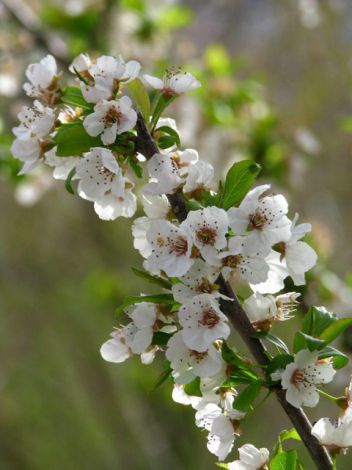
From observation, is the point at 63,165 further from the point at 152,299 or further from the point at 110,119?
the point at 152,299

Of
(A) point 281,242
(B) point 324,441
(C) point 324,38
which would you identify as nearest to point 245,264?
(A) point 281,242

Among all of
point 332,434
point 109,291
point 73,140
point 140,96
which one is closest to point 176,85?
point 140,96

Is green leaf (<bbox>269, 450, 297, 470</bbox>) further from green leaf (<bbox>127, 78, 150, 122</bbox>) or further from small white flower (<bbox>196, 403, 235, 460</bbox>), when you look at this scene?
green leaf (<bbox>127, 78, 150, 122</bbox>)

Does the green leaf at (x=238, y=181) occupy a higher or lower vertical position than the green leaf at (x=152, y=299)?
higher

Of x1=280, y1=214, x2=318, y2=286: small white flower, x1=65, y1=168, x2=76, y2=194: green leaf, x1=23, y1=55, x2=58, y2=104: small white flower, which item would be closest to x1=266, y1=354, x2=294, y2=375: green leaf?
x1=280, y1=214, x2=318, y2=286: small white flower

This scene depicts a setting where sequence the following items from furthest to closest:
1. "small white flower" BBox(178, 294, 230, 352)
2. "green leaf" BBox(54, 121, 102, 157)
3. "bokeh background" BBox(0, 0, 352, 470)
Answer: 1. "bokeh background" BBox(0, 0, 352, 470)
2. "green leaf" BBox(54, 121, 102, 157)
3. "small white flower" BBox(178, 294, 230, 352)

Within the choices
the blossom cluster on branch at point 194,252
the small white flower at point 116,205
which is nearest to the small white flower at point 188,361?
the blossom cluster on branch at point 194,252

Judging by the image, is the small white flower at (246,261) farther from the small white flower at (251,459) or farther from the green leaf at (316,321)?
the small white flower at (251,459)
